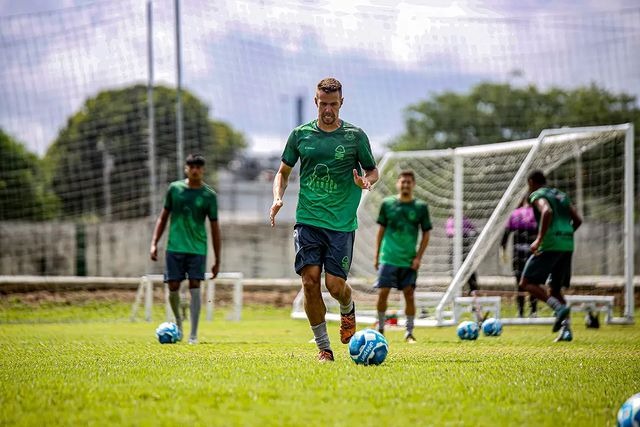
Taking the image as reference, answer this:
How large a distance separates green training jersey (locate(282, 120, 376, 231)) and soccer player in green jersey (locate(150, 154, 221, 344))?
3817mm

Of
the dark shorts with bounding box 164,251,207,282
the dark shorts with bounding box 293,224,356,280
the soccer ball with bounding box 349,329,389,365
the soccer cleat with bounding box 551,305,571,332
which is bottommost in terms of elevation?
the soccer cleat with bounding box 551,305,571,332

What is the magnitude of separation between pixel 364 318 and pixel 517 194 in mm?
3818

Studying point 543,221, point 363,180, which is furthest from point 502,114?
point 363,180

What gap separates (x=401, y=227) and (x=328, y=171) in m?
4.82

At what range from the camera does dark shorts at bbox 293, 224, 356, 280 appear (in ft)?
28.9

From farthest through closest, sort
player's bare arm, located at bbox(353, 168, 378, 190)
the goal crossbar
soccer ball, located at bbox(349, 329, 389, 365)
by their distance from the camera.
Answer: the goal crossbar < player's bare arm, located at bbox(353, 168, 378, 190) < soccer ball, located at bbox(349, 329, 389, 365)

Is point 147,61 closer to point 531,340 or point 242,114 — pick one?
point 242,114

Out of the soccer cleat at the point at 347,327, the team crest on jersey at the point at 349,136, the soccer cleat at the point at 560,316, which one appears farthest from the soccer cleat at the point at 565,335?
the team crest on jersey at the point at 349,136

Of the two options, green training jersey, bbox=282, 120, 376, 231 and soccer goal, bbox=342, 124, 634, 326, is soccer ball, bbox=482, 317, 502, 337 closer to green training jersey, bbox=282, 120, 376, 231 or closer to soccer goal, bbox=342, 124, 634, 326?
soccer goal, bbox=342, 124, 634, 326

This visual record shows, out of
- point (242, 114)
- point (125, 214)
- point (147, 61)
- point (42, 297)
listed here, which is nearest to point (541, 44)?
point (242, 114)

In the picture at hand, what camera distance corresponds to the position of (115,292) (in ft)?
78.8

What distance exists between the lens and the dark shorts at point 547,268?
13.6 m

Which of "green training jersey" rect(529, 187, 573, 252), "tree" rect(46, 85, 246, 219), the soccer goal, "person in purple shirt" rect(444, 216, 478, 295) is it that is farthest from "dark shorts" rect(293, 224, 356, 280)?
"tree" rect(46, 85, 246, 219)

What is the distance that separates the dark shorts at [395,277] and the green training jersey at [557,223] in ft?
6.09
